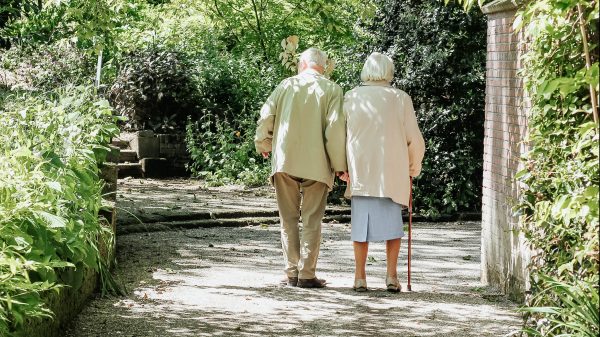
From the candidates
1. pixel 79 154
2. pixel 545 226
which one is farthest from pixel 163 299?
pixel 545 226

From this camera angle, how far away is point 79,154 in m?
7.63

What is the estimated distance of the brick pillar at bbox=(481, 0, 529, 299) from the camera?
761 cm

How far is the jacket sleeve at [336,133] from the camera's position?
26.8ft

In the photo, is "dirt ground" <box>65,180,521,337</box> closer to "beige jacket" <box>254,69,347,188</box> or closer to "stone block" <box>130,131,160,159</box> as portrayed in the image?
"beige jacket" <box>254,69,347,188</box>

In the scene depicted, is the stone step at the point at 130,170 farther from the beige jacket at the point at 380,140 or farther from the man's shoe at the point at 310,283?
the beige jacket at the point at 380,140

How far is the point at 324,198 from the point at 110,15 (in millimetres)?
2857

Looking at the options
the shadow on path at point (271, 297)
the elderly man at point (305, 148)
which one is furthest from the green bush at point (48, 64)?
the elderly man at point (305, 148)

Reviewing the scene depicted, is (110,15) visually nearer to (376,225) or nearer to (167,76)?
(376,225)

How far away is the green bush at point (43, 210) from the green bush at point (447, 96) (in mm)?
5995

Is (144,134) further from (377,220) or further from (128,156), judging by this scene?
(377,220)

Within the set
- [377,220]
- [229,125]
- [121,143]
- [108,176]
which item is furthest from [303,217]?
[121,143]

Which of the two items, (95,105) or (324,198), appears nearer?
(324,198)

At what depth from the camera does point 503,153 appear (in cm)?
803

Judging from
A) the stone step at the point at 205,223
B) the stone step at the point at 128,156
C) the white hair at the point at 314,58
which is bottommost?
the stone step at the point at 205,223
